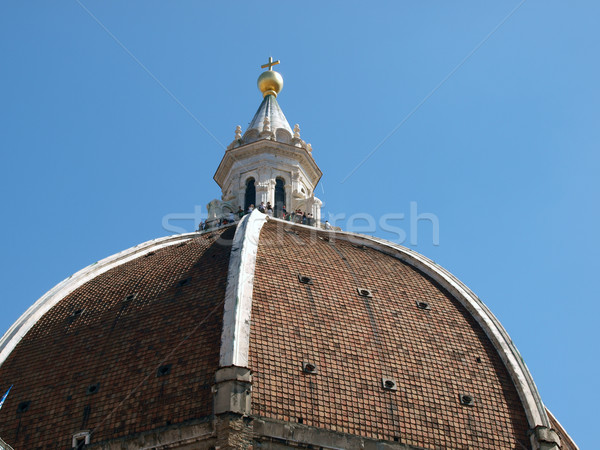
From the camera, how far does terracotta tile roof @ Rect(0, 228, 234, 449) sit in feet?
85.3

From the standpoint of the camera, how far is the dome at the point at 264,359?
84.3ft

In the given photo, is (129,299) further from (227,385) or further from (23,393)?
(227,385)

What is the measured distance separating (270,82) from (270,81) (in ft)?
0.14

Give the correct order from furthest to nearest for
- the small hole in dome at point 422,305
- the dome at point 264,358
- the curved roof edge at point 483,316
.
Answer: the small hole in dome at point 422,305
the curved roof edge at point 483,316
the dome at point 264,358

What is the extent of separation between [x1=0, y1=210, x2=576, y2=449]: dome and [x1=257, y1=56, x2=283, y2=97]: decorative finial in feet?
37.0

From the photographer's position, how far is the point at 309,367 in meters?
26.8

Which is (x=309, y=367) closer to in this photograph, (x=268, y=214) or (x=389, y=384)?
(x=389, y=384)

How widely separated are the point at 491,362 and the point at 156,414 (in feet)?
27.9

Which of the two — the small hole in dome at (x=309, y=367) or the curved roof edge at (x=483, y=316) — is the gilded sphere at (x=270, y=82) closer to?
the curved roof edge at (x=483, y=316)

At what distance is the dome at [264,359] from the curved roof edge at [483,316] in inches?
2.0

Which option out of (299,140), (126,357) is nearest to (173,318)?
(126,357)

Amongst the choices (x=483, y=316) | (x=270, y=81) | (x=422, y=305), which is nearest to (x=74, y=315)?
(x=422, y=305)

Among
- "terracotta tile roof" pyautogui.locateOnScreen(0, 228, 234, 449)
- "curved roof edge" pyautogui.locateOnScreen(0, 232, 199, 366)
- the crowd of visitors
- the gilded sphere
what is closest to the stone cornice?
the crowd of visitors

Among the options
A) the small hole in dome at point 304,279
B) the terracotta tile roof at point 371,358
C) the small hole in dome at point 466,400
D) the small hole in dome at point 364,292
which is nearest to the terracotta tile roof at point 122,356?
the terracotta tile roof at point 371,358
